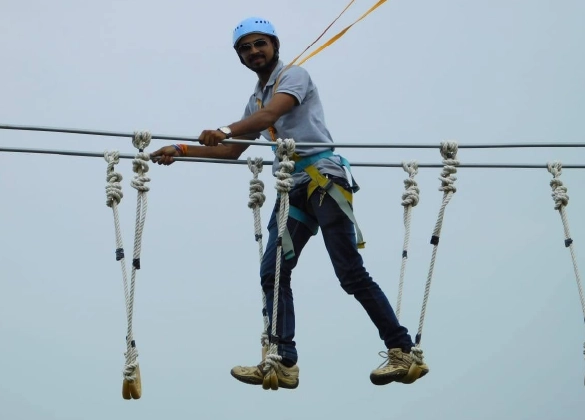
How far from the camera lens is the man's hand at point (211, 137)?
7.89m

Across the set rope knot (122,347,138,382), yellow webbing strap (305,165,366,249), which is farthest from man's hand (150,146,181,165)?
rope knot (122,347,138,382)

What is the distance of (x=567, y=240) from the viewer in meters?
8.70

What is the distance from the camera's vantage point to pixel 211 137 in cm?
790

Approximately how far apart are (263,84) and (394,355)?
168 centimetres

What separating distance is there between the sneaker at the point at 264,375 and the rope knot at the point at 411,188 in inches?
46.4

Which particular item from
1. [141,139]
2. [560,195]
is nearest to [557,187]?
[560,195]

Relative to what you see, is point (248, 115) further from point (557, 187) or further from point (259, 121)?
point (557, 187)

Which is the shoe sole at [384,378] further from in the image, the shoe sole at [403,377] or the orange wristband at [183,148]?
the orange wristband at [183,148]

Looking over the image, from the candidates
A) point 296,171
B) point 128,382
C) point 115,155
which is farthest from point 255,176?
point 128,382

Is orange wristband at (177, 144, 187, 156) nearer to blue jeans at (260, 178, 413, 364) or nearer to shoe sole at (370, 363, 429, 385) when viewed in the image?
blue jeans at (260, 178, 413, 364)

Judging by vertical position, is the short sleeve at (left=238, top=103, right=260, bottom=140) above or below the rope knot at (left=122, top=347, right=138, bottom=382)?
above

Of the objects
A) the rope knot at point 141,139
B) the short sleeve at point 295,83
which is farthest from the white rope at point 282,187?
the rope knot at point 141,139

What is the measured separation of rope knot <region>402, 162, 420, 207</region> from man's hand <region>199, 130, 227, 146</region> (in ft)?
3.82

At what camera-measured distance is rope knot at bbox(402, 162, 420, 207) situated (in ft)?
27.6
